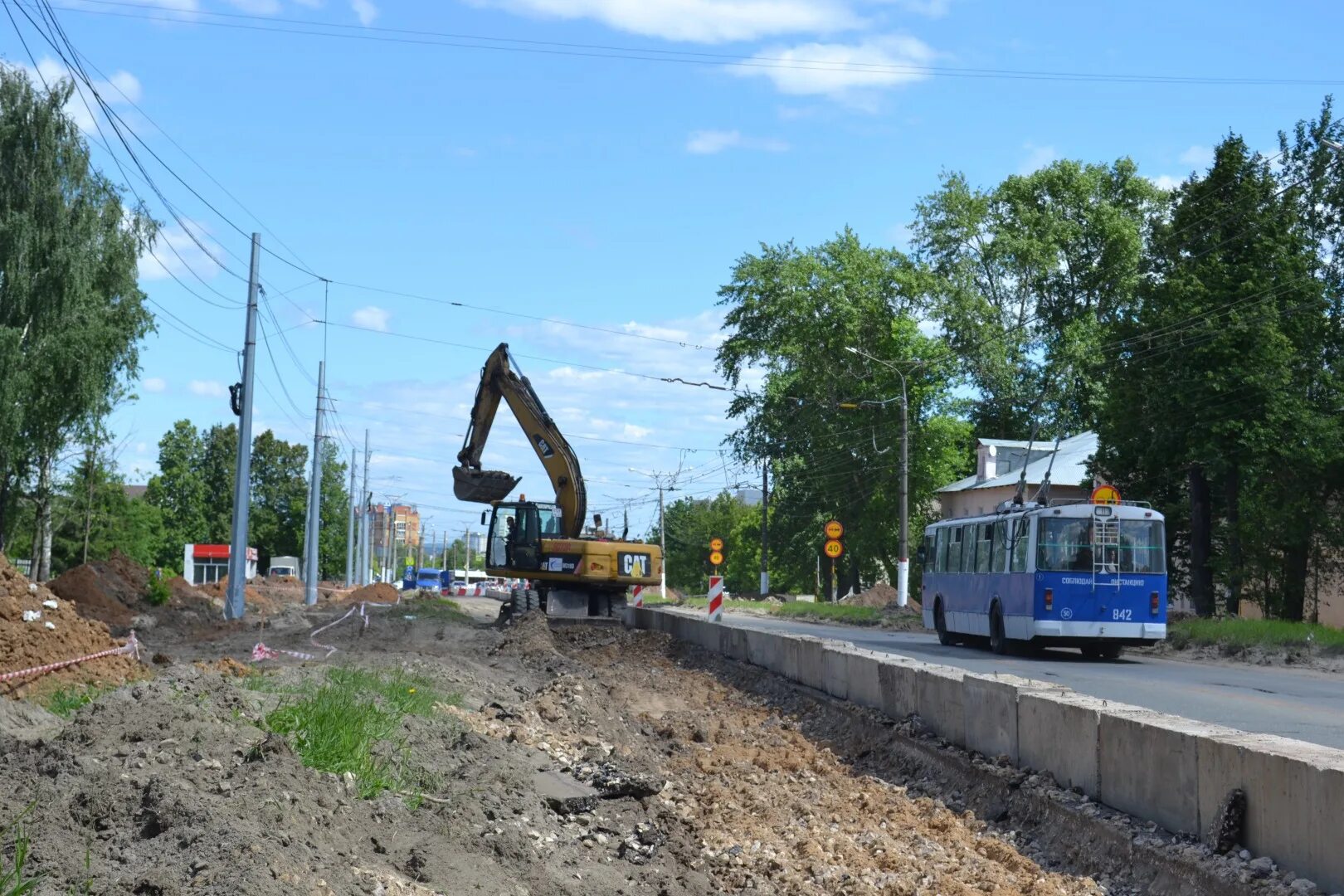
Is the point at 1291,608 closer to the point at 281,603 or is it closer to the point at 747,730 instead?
the point at 747,730

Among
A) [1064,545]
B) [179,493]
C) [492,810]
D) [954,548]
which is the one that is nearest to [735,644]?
[1064,545]

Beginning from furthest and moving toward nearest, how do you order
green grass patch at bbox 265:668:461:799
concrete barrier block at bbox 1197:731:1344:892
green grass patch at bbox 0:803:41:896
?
green grass patch at bbox 265:668:461:799 < concrete barrier block at bbox 1197:731:1344:892 < green grass patch at bbox 0:803:41:896

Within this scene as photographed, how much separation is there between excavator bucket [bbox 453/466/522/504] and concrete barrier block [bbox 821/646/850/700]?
53.3 ft

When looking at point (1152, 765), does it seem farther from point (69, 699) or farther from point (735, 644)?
point (735, 644)

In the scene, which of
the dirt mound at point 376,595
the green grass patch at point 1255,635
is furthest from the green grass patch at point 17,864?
the dirt mound at point 376,595

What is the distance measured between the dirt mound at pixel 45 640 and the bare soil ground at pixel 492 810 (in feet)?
4.65

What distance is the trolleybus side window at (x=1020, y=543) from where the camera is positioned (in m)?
24.4

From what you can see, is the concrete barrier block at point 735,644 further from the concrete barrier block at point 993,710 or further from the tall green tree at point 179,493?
the tall green tree at point 179,493

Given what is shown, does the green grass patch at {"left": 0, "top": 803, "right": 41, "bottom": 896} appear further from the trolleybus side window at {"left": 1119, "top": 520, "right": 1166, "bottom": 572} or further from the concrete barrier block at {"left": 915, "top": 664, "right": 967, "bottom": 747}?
the trolleybus side window at {"left": 1119, "top": 520, "right": 1166, "bottom": 572}

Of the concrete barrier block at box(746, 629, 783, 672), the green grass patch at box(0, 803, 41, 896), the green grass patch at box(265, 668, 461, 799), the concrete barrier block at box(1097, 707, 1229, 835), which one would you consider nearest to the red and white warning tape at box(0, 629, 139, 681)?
the green grass patch at box(265, 668, 461, 799)

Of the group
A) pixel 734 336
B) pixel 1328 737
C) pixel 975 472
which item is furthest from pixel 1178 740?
pixel 975 472

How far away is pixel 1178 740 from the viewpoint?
792cm

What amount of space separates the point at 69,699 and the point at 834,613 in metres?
38.0

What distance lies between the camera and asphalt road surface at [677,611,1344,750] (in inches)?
567
